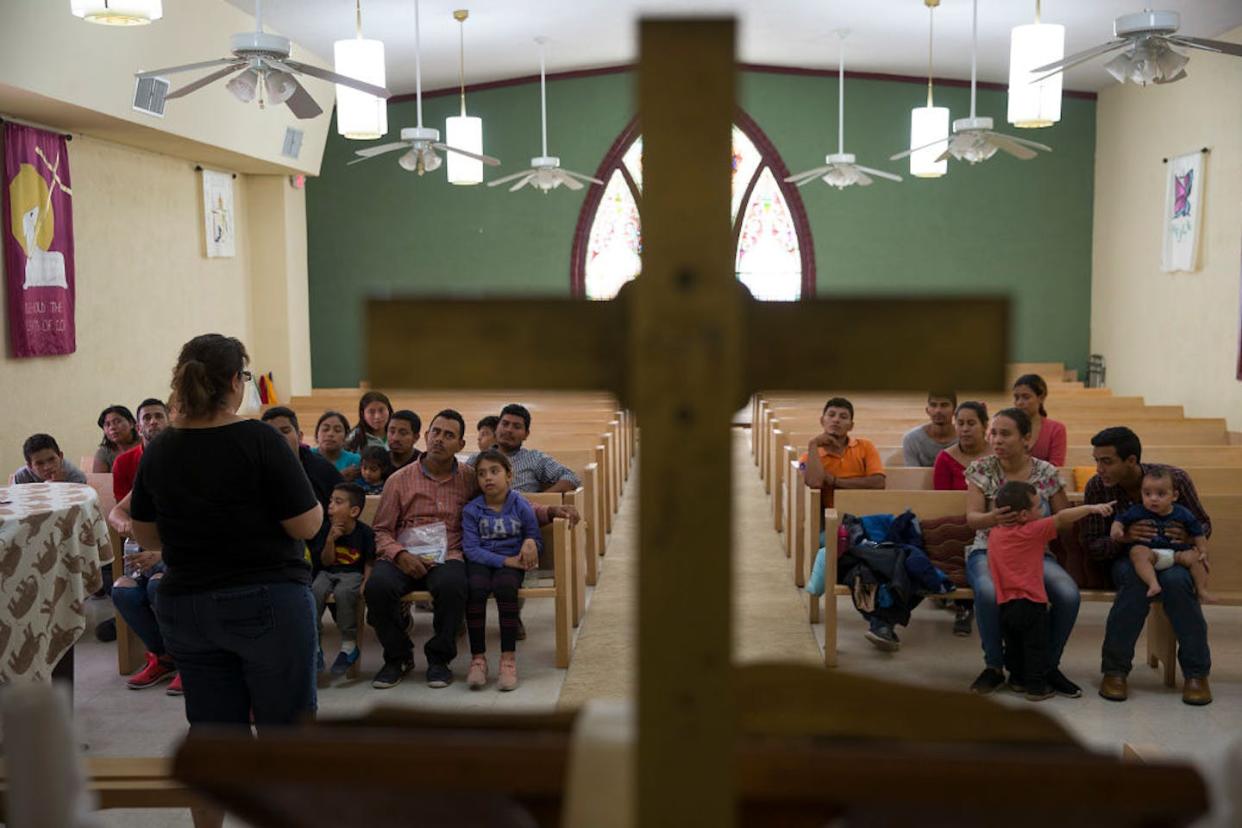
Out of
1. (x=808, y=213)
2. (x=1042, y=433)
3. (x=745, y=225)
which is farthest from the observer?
(x=745, y=225)

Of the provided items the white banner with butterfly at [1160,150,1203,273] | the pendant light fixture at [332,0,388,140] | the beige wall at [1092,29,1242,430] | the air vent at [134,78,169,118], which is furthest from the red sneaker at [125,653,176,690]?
the white banner with butterfly at [1160,150,1203,273]

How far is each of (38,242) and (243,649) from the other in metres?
6.04

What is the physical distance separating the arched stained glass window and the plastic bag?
29.9 ft

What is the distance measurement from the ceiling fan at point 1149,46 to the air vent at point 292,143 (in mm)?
7285

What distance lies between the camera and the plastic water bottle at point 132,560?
4571 mm

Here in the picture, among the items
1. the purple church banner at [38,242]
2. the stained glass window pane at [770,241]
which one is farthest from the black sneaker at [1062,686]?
the stained glass window pane at [770,241]

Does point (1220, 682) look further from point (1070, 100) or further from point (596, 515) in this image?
point (1070, 100)

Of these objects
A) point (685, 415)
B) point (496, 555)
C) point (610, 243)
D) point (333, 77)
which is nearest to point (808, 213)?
point (610, 243)

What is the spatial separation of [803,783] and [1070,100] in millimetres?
13684

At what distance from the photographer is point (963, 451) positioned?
5340mm

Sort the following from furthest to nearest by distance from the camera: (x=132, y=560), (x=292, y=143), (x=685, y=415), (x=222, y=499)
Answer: (x=292, y=143), (x=132, y=560), (x=222, y=499), (x=685, y=415)

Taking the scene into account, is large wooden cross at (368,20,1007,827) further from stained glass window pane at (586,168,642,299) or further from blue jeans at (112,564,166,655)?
stained glass window pane at (586,168,642,299)

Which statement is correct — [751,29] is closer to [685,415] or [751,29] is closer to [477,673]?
[477,673]

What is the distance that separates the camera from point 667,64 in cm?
74
